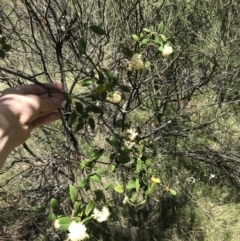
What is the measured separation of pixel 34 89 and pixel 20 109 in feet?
0.45

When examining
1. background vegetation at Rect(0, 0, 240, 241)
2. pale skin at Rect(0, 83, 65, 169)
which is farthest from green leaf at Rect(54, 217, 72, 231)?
background vegetation at Rect(0, 0, 240, 241)

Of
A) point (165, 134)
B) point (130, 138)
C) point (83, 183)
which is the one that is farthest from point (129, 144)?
point (165, 134)

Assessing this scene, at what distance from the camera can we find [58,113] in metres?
1.06

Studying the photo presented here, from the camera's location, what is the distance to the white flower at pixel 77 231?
837 millimetres

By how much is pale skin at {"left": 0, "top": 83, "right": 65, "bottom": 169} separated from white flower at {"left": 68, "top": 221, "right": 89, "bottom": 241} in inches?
8.2

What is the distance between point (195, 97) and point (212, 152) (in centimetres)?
35

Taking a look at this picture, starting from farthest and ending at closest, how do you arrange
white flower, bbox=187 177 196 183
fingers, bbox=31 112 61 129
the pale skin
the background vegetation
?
white flower, bbox=187 177 196 183, the background vegetation, fingers, bbox=31 112 61 129, the pale skin

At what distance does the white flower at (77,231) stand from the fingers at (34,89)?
12.9 inches

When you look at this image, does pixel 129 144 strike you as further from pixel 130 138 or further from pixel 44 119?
pixel 44 119

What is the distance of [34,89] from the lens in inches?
37.2

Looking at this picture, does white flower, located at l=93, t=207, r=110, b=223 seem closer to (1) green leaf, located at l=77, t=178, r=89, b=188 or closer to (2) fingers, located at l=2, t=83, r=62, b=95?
(1) green leaf, located at l=77, t=178, r=89, b=188

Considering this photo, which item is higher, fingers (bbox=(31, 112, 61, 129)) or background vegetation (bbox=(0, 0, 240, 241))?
background vegetation (bbox=(0, 0, 240, 241))

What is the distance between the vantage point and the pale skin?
2.56 ft

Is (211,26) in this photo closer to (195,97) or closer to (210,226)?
(195,97)
